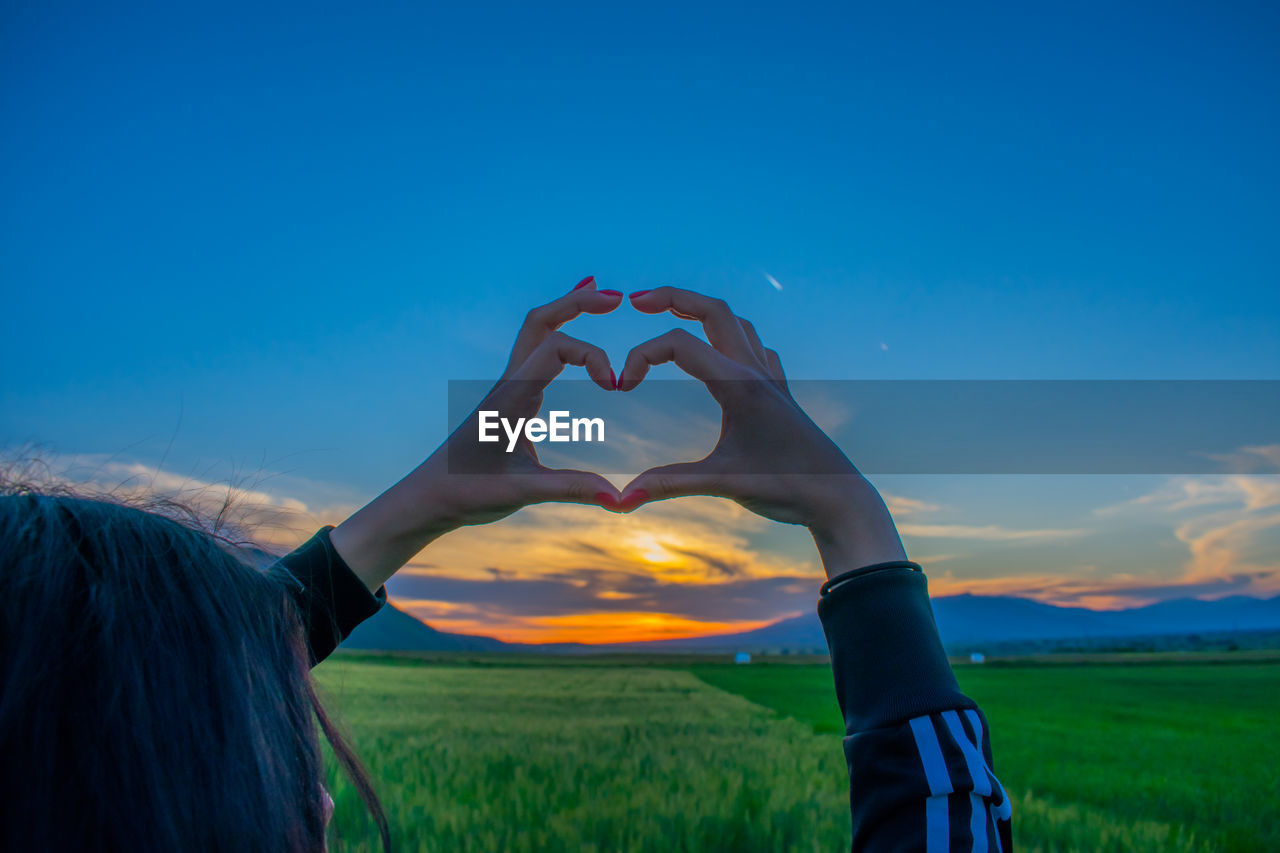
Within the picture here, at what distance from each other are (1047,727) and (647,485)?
44.7ft

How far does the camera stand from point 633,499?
1.14m

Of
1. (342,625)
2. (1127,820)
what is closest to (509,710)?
(1127,820)

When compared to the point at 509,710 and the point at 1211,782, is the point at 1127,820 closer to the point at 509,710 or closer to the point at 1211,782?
the point at 1211,782

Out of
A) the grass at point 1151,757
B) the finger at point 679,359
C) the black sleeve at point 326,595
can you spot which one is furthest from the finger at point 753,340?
the grass at point 1151,757

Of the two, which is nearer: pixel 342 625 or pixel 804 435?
pixel 804 435

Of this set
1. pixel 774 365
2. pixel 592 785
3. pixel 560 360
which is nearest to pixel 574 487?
pixel 560 360

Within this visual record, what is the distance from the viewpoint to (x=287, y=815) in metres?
0.75

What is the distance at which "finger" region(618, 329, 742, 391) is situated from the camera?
111cm

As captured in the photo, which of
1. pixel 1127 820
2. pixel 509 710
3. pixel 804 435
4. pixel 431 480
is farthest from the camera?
pixel 509 710

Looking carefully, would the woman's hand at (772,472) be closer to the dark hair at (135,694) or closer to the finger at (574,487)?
the finger at (574,487)

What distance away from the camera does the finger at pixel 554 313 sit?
1365 millimetres

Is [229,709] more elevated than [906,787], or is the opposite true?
[229,709]

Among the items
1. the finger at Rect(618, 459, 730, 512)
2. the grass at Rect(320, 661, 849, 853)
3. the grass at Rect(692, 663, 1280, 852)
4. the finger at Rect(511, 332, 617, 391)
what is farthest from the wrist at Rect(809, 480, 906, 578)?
the grass at Rect(692, 663, 1280, 852)

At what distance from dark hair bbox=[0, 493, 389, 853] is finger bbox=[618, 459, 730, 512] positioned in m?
0.54
